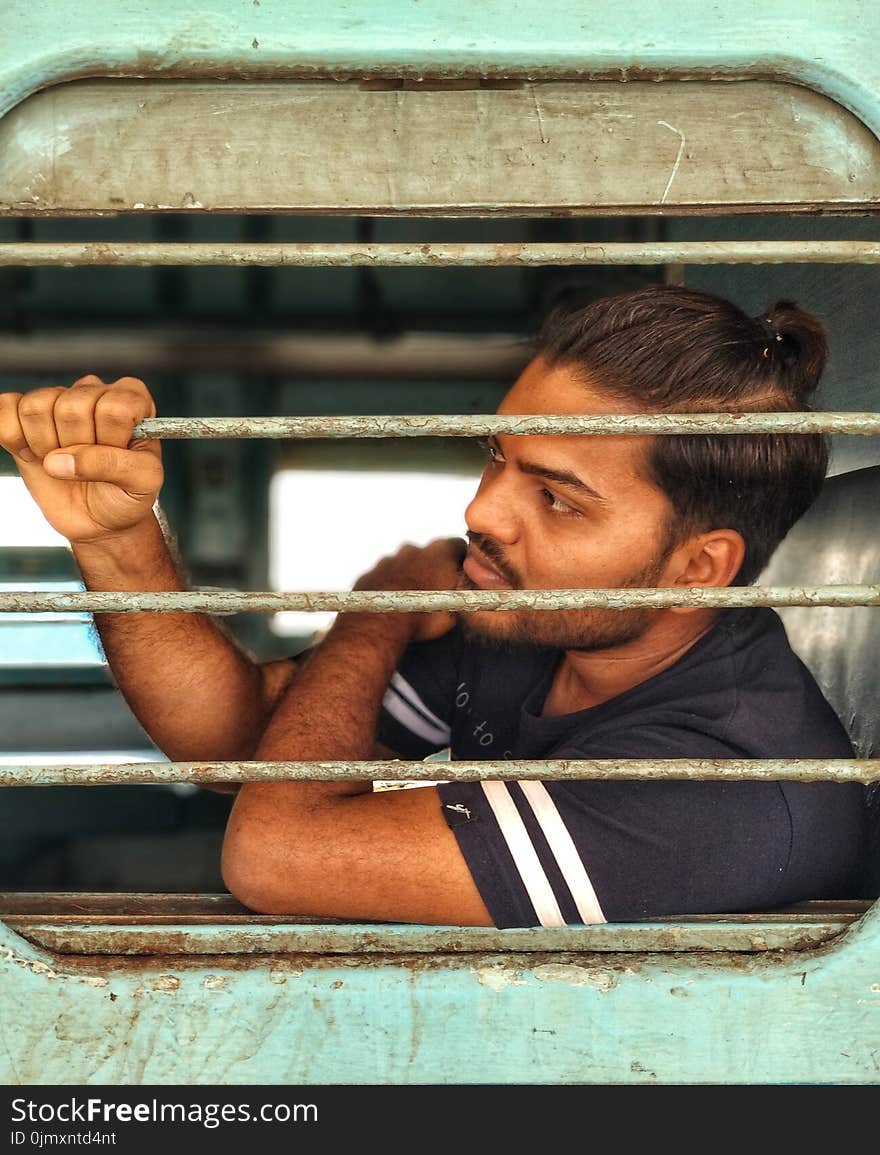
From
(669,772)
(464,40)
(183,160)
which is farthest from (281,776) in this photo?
(464,40)

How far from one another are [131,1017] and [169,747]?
712mm

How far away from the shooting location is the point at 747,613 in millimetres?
1675

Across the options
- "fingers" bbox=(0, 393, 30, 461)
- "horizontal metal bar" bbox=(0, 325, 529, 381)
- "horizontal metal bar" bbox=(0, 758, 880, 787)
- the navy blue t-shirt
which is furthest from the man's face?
"horizontal metal bar" bbox=(0, 325, 529, 381)

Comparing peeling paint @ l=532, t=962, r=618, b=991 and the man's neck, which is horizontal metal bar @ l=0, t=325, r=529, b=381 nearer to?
the man's neck

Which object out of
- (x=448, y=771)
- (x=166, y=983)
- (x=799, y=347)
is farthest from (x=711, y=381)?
(x=166, y=983)

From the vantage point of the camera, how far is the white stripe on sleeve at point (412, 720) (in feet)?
6.85

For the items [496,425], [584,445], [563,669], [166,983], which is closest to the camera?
[496,425]

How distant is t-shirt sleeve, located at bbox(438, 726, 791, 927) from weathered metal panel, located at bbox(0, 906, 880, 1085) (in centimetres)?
10

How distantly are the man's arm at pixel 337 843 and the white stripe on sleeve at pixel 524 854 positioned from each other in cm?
6

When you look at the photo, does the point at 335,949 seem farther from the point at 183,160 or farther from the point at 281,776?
the point at 183,160

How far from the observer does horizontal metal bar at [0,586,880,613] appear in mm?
1057

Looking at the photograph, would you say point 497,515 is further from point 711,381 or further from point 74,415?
point 74,415

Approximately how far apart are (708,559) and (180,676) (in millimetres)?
823

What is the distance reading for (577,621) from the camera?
1658mm
